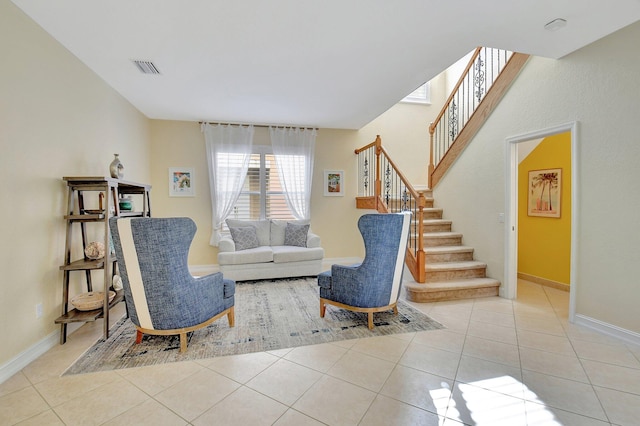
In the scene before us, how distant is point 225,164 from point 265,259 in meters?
1.97

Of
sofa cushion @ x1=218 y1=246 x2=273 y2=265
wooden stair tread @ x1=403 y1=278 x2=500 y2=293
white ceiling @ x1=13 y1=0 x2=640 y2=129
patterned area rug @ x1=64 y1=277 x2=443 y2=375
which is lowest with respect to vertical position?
patterned area rug @ x1=64 y1=277 x2=443 y2=375

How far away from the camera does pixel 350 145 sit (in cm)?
596

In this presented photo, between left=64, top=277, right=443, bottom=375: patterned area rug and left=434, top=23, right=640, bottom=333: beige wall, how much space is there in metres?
1.58

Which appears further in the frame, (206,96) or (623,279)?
(206,96)

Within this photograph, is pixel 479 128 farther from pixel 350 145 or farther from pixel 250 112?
pixel 250 112

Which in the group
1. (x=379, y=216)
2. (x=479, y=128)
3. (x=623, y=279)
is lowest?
(x=623, y=279)

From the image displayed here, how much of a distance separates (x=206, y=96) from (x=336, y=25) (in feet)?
7.55

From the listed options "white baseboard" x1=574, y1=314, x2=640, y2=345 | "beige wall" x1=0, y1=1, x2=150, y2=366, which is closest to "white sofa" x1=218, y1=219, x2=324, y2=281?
"beige wall" x1=0, y1=1, x2=150, y2=366

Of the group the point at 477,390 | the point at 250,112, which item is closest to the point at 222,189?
the point at 250,112

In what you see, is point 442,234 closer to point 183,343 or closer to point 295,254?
point 295,254

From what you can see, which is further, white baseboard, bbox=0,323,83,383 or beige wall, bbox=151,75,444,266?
beige wall, bbox=151,75,444,266

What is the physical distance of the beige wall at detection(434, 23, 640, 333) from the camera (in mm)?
2547

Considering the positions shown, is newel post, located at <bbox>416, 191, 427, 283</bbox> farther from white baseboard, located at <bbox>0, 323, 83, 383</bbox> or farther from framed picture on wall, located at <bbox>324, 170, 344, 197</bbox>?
white baseboard, located at <bbox>0, 323, 83, 383</bbox>

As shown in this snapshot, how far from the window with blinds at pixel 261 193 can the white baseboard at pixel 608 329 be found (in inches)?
176
